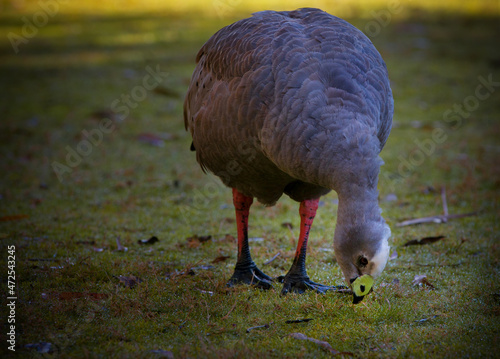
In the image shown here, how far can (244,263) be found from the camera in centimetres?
523

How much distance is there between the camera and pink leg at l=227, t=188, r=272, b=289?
16.6ft

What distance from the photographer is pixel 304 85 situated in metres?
4.07

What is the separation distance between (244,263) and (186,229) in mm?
1455

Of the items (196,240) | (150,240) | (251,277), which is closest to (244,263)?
(251,277)

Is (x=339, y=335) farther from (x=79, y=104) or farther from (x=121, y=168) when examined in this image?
(x=79, y=104)

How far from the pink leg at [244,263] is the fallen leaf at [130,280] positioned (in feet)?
2.68

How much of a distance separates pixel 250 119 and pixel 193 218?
9.16 feet

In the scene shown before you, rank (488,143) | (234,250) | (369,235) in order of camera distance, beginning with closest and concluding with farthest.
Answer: (369,235), (234,250), (488,143)

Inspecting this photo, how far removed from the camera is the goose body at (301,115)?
3736 mm

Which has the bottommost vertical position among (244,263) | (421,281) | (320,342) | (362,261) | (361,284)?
(244,263)

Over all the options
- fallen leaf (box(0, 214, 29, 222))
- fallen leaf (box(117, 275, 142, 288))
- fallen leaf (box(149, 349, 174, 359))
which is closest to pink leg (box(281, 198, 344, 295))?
fallen leaf (box(117, 275, 142, 288))

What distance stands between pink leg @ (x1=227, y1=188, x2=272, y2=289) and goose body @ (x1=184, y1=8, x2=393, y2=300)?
0.24ft

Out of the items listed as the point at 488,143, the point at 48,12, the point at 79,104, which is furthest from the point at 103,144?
the point at 48,12

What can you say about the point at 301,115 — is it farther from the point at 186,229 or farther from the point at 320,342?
the point at 186,229
